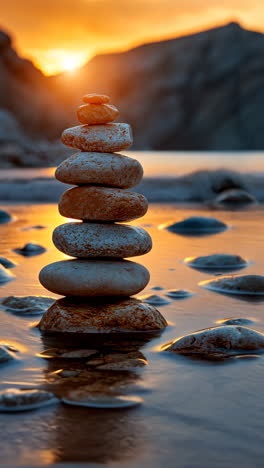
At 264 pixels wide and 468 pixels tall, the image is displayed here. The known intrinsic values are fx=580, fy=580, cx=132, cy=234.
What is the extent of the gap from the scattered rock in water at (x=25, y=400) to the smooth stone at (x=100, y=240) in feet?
5.16

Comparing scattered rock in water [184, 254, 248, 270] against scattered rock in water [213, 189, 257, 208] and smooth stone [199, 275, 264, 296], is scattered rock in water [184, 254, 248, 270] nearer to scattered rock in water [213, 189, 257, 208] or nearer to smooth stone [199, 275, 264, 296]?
smooth stone [199, 275, 264, 296]

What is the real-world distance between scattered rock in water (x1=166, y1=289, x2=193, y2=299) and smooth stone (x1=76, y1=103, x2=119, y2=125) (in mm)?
1647

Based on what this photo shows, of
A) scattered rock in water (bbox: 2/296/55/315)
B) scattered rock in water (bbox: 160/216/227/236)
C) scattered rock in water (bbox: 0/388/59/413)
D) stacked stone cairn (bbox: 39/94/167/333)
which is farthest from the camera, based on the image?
scattered rock in water (bbox: 160/216/227/236)

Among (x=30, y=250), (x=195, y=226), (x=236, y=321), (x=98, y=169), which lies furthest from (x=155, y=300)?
(x=195, y=226)

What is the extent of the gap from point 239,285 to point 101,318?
1.69 m

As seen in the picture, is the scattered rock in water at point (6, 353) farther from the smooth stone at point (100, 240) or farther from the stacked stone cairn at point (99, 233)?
the smooth stone at point (100, 240)

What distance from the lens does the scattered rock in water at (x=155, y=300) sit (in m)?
4.81

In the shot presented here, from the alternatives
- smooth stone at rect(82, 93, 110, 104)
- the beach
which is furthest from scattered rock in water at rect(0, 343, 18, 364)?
smooth stone at rect(82, 93, 110, 104)

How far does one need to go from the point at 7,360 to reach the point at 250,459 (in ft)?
5.38

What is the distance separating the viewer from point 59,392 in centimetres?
291

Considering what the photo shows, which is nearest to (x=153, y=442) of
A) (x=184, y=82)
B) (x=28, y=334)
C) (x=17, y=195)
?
(x=28, y=334)

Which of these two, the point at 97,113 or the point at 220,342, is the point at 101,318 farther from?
the point at 97,113

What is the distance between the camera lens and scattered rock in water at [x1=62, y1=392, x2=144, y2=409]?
9.07 feet

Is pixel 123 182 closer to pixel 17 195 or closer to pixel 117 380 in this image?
pixel 117 380
